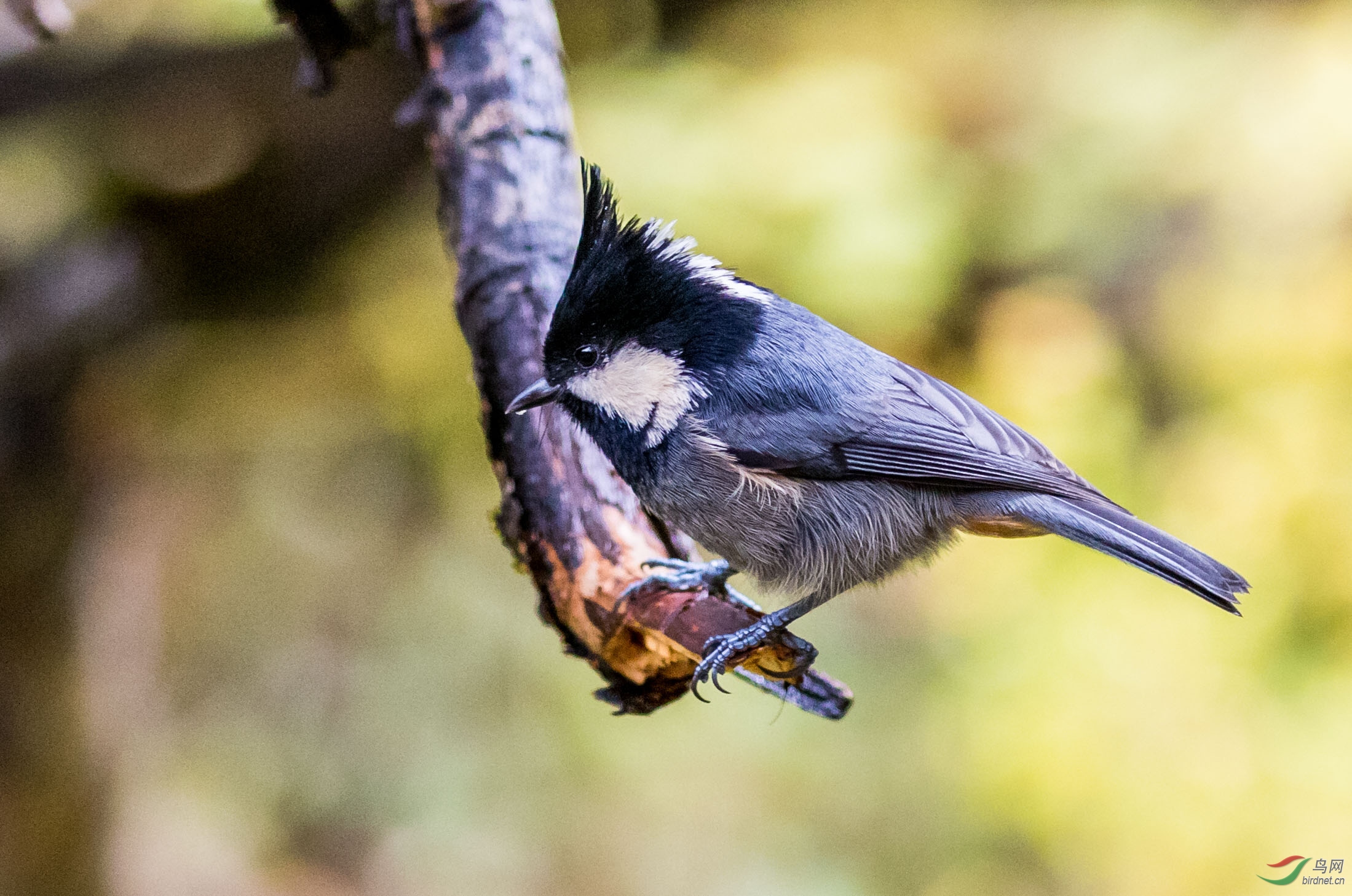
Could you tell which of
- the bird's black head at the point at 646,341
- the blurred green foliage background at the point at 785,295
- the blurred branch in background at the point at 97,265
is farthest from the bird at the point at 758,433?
the blurred branch in background at the point at 97,265

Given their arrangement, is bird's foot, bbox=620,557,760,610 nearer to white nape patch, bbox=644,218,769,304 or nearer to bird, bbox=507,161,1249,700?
bird, bbox=507,161,1249,700

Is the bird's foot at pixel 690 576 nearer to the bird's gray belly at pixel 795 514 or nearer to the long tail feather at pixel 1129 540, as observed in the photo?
the bird's gray belly at pixel 795 514

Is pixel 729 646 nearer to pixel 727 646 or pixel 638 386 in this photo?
pixel 727 646

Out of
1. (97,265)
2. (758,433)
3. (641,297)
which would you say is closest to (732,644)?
(758,433)

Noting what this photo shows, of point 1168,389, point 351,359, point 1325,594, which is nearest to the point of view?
point 1325,594

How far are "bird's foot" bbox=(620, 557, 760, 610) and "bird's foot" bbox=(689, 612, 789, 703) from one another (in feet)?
0.53

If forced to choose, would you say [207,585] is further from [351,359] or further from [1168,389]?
[1168,389]

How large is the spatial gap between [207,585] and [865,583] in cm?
277

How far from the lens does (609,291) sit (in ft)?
5.88

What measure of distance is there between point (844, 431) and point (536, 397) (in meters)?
0.57

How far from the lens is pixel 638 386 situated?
1.86 meters

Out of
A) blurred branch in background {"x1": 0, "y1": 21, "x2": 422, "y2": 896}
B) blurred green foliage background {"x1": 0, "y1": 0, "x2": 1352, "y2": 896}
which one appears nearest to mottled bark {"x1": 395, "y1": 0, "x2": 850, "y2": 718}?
blurred green foliage background {"x1": 0, "y1": 0, "x2": 1352, "y2": 896}

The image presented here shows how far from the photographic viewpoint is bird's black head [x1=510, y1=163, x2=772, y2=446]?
1804 mm

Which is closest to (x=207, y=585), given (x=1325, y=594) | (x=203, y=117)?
(x=203, y=117)
